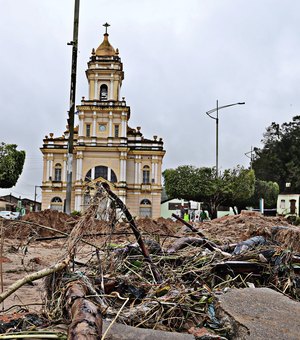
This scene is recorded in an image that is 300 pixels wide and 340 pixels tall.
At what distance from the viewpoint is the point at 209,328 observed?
9.06 ft

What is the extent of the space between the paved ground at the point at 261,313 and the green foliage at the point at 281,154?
55029 mm

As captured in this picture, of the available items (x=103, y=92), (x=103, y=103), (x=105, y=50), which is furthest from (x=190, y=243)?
(x=105, y=50)

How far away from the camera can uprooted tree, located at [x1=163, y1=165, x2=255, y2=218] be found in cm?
3803

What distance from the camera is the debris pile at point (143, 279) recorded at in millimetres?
2662

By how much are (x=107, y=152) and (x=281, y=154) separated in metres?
26.9

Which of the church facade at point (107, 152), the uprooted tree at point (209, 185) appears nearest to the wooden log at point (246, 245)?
the uprooted tree at point (209, 185)

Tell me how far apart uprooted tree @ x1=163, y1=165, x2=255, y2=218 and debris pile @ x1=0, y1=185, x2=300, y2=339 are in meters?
33.0

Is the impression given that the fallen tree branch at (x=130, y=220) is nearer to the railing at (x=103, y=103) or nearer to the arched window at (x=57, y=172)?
the arched window at (x=57, y=172)

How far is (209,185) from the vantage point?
3822 centimetres

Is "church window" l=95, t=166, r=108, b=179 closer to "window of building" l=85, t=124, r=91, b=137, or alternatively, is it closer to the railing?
"window of building" l=85, t=124, r=91, b=137

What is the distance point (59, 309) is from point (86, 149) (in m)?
43.7

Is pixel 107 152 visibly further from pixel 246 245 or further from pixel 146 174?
pixel 246 245

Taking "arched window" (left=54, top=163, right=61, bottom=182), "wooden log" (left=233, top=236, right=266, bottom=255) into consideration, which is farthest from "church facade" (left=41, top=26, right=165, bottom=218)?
"wooden log" (left=233, top=236, right=266, bottom=255)

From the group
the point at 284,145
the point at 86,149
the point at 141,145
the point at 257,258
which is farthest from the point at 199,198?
the point at 257,258
